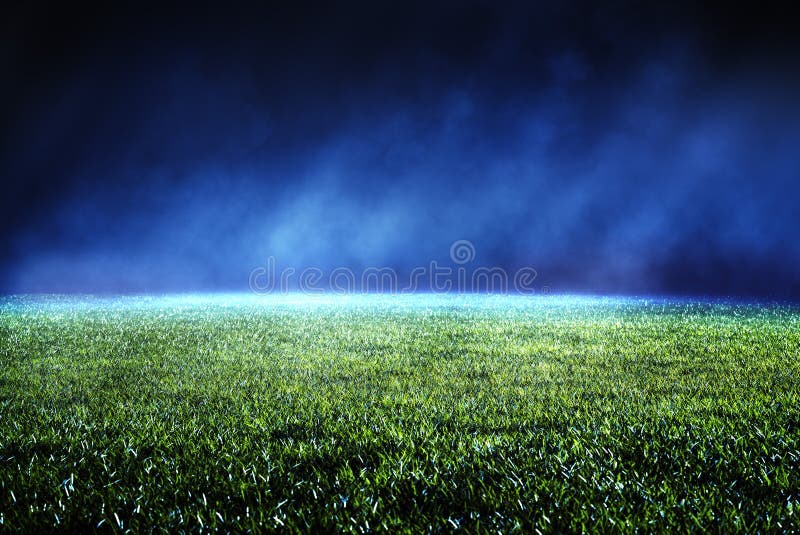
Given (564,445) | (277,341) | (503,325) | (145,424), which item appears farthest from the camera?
(503,325)

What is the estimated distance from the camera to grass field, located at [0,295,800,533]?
10.3 ft

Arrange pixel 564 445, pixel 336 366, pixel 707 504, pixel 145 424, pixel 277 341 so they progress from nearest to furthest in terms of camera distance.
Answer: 1. pixel 707 504
2. pixel 564 445
3. pixel 145 424
4. pixel 336 366
5. pixel 277 341

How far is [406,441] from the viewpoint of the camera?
441cm

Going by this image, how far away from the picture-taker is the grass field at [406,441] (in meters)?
3.14

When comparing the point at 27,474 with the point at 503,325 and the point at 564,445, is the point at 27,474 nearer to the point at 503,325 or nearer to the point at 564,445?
the point at 564,445

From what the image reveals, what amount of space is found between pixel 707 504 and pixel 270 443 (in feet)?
11.6

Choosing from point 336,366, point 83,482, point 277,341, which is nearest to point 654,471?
point 83,482

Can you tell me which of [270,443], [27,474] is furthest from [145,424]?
[270,443]

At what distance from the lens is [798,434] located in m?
4.35

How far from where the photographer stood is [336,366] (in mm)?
8219

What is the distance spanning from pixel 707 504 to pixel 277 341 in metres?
9.87

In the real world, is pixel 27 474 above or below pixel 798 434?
below

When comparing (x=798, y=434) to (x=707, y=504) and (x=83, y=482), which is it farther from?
(x=83, y=482)

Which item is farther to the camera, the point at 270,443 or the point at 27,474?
the point at 270,443
